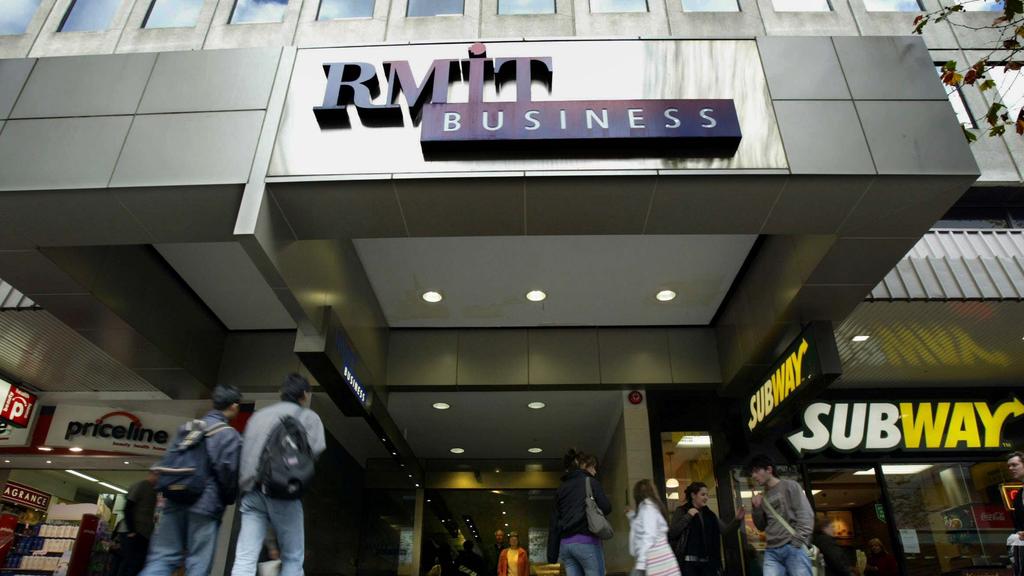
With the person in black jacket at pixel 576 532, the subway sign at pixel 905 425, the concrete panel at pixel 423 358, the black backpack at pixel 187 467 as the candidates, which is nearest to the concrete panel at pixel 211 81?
the black backpack at pixel 187 467

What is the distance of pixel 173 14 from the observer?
37.2 ft

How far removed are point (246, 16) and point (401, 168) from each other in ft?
23.4

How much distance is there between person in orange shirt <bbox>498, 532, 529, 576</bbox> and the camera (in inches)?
431

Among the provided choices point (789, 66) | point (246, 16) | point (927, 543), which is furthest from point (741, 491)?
point (246, 16)

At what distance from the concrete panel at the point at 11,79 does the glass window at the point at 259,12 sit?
4466 mm

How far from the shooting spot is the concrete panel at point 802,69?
263 inches

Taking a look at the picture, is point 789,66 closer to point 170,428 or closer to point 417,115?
point 417,115

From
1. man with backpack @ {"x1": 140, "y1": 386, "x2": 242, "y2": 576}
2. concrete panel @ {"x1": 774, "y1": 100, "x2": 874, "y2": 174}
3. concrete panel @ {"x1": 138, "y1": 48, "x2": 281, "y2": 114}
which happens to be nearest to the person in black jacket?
man with backpack @ {"x1": 140, "y1": 386, "x2": 242, "y2": 576}

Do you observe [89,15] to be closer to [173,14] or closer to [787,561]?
[173,14]

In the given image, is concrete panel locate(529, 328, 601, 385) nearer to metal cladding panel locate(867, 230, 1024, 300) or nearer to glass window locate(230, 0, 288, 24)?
metal cladding panel locate(867, 230, 1024, 300)

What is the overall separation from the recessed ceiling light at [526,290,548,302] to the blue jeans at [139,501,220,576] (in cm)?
579

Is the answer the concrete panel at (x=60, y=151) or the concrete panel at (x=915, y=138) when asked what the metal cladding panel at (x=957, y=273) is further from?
the concrete panel at (x=60, y=151)

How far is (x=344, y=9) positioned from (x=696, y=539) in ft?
33.6

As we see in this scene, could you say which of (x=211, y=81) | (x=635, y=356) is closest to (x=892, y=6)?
(x=635, y=356)
